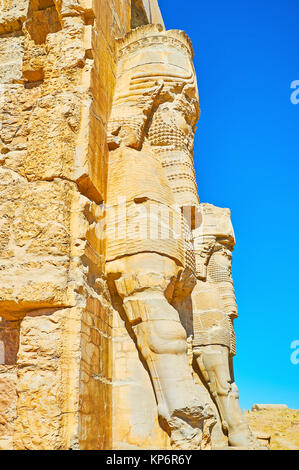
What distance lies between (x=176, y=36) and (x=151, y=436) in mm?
3404

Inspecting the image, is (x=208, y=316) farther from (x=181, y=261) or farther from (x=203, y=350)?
(x=181, y=261)

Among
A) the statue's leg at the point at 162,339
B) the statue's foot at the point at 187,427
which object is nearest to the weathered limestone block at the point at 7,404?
the statue's leg at the point at 162,339

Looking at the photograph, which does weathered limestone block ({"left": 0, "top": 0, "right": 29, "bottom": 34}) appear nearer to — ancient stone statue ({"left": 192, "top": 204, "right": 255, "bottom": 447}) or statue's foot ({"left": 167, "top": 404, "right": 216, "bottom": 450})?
statue's foot ({"left": 167, "top": 404, "right": 216, "bottom": 450})

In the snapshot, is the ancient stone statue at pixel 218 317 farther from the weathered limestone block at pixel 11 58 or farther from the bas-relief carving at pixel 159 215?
the weathered limestone block at pixel 11 58

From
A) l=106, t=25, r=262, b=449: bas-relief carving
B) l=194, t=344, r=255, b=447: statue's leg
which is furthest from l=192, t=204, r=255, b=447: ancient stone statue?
l=106, t=25, r=262, b=449: bas-relief carving

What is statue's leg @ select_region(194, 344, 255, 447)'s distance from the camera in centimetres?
548

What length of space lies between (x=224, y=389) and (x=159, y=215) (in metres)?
3.10

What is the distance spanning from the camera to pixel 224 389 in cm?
571

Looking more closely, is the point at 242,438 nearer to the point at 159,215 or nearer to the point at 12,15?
the point at 159,215

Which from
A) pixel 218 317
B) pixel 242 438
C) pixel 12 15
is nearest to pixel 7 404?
pixel 12 15

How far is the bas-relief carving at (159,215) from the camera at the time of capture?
3.03 meters

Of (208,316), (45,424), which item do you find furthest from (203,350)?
(45,424)

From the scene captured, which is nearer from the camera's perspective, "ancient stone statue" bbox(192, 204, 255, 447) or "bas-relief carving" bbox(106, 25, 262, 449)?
"bas-relief carving" bbox(106, 25, 262, 449)

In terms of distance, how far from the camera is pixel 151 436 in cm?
303
